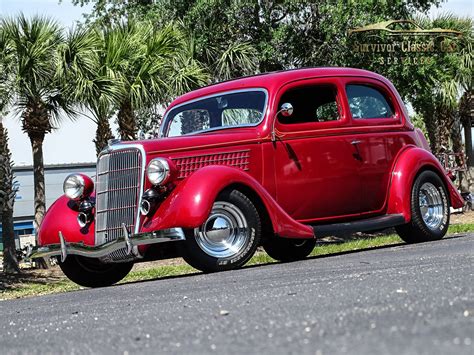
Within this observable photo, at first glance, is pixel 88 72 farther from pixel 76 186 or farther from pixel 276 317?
pixel 276 317

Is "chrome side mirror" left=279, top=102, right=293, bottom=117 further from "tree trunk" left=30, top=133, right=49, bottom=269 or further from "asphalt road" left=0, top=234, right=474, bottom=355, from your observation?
"tree trunk" left=30, top=133, right=49, bottom=269

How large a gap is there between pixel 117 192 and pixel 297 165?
5.79 ft

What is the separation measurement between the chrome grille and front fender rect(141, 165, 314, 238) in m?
0.26

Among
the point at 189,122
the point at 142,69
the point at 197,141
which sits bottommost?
the point at 197,141

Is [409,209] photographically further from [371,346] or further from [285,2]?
[285,2]

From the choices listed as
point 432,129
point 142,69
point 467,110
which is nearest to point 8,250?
point 142,69

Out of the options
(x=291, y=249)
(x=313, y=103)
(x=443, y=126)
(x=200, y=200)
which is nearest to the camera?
(x=200, y=200)

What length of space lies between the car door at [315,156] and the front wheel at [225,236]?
760mm

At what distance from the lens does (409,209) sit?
31.1 feet

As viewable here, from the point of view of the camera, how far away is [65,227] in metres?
8.30

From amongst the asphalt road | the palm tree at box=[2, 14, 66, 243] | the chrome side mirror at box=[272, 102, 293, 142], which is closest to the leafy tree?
the palm tree at box=[2, 14, 66, 243]

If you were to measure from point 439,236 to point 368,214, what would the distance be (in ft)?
3.47

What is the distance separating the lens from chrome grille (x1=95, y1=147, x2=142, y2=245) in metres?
7.88

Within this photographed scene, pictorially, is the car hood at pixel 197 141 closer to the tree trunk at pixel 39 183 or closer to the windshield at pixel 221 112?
the windshield at pixel 221 112
